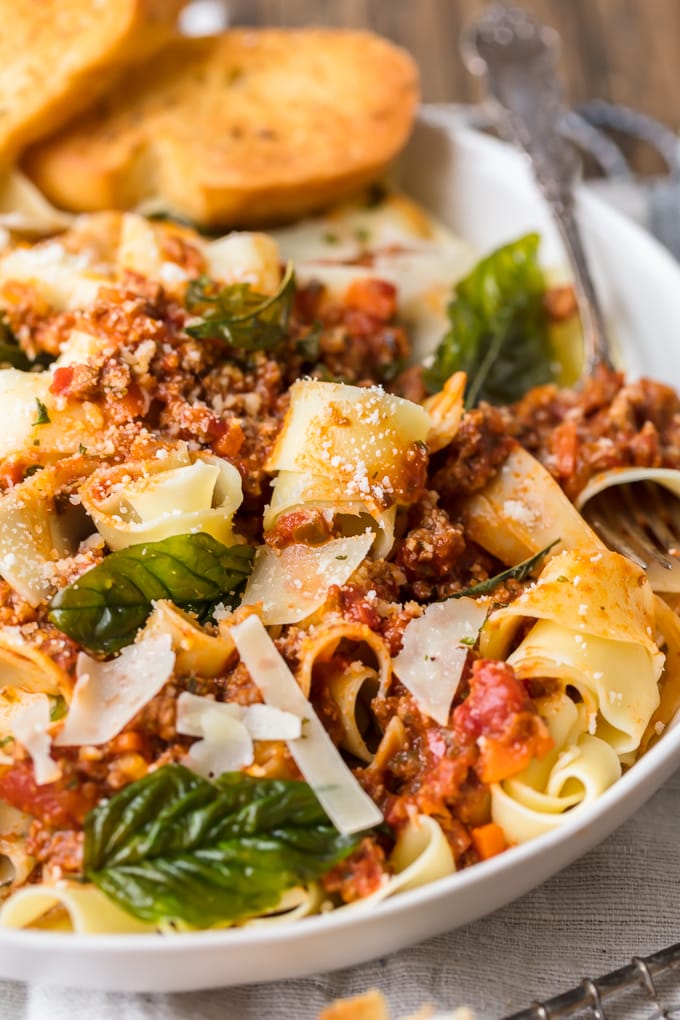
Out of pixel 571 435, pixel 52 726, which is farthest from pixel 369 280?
pixel 52 726

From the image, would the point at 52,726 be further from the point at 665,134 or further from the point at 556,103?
the point at 665,134

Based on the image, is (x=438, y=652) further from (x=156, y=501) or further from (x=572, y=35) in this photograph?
(x=572, y=35)

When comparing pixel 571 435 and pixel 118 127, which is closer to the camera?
pixel 571 435

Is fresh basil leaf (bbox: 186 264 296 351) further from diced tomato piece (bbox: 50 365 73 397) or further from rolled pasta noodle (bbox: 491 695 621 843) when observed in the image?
rolled pasta noodle (bbox: 491 695 621 843)

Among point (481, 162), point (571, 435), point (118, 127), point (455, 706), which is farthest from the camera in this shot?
point (481, 162)

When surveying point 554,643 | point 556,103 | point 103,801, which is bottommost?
point 103,801

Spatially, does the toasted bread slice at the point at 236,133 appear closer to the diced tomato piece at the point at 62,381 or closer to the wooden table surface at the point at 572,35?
the diced tomato piece at the point at 62,381

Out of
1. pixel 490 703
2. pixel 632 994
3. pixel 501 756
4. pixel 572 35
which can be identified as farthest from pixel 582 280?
pixel 572 35

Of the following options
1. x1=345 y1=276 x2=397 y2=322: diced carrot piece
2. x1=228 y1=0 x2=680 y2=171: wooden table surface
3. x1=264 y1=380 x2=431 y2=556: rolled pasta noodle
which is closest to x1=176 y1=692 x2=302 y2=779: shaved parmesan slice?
x1=264 y1=380 x2=431 y2=556: rolled pasta noodle
